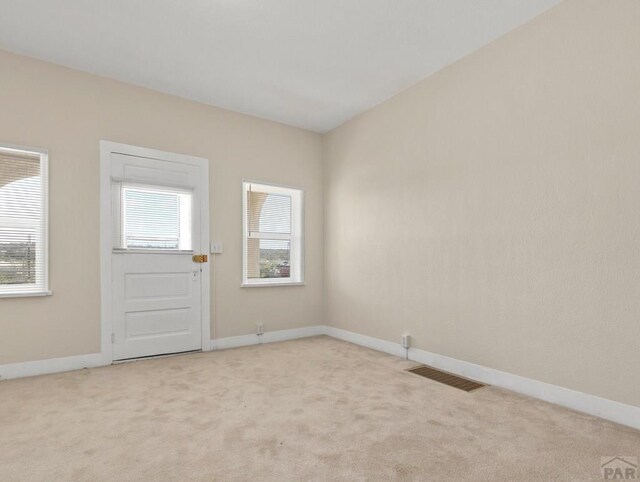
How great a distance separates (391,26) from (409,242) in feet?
6.59

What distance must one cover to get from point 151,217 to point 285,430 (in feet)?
9.02

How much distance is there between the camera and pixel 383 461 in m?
1.90

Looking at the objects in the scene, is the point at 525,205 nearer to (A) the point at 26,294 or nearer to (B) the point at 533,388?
(B) the point at 533,388

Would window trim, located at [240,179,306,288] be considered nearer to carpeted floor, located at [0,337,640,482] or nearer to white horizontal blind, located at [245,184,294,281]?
white horizontal blind, located at [245,184,294,281]

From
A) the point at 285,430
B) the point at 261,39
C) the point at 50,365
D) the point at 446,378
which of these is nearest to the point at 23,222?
the point at 50,365

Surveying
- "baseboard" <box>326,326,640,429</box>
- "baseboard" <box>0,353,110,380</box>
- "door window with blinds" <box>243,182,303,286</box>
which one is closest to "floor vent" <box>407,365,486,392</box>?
"baseboard" <box>326,326,640,429</box>

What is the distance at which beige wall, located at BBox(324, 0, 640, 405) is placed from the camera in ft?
7.79

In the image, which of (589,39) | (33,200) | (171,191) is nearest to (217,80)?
(171,191)

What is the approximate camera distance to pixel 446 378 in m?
3.22

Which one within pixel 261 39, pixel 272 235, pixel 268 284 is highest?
pixel 261 39

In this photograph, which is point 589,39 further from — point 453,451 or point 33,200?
point 33,200

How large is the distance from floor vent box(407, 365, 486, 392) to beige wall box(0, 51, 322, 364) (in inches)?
77.2

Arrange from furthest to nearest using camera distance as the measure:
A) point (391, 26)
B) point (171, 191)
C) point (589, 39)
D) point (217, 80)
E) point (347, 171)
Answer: point (347, 171)
point (171, 191)
point (217, 80)
point (391, 26)
point (589, 39)

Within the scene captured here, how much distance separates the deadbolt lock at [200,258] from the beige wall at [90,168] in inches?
5.7
